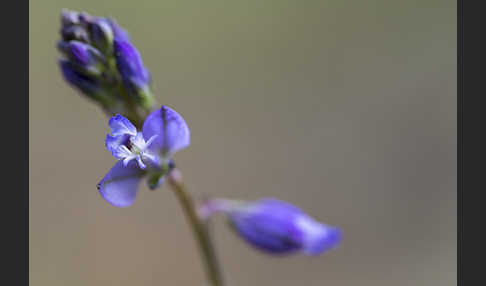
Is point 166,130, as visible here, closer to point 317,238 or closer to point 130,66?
point 130,66

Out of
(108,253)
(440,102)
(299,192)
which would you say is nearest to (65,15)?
(108,253)

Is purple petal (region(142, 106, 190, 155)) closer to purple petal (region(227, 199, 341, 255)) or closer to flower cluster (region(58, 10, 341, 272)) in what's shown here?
flower cluster (region(58, 10, 341, 272))

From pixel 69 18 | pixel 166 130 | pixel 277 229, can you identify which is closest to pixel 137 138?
pixel 166 130

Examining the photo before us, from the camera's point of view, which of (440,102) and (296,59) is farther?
(296,59)

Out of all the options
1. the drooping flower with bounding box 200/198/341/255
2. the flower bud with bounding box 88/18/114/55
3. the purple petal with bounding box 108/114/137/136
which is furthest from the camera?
the drooping flower with bounding box 200/198/341/255

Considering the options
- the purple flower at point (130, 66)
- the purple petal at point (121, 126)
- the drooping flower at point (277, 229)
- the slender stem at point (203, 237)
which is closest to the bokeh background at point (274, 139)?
the drooping flower at point (277, 229)

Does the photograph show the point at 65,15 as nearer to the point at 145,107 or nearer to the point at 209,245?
the point at 145,107

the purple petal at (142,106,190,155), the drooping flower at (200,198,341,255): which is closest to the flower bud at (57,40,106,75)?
the purple petal at (142,106,190,155)
